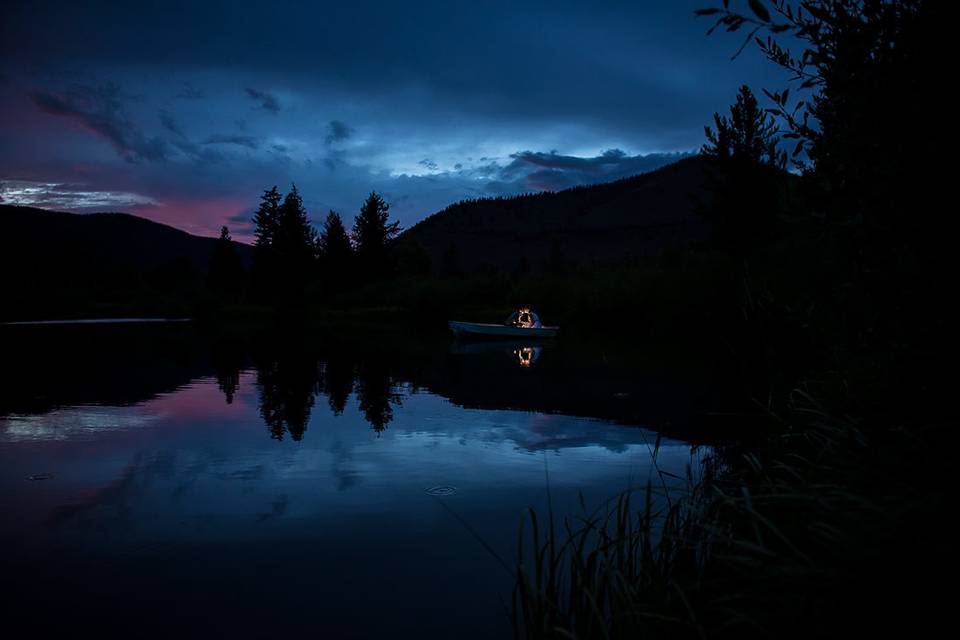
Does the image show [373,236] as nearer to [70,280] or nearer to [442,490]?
[70,280]

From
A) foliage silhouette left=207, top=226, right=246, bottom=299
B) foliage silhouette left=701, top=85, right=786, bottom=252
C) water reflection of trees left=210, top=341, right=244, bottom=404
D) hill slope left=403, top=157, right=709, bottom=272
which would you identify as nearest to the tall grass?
water reflection of trees left=210, top=341, right=244, bottom=404

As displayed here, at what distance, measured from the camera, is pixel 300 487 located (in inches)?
297

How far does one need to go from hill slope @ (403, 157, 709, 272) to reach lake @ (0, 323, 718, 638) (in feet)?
352

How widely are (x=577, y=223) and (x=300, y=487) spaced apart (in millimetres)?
147342

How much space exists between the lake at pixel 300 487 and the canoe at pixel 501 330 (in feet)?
51.0

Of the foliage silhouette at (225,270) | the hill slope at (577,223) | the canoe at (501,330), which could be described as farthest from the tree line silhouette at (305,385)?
the hill slope at (577,223)

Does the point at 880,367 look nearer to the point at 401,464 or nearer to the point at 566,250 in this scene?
the point at 401,464

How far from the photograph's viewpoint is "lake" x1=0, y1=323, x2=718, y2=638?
4738 millimetres

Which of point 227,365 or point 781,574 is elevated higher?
point 781,574

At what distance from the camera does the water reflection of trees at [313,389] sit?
11.7 m

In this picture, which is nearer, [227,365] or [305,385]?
[305,385]

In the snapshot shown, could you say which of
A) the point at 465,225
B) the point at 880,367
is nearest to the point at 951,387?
the point at 880,367

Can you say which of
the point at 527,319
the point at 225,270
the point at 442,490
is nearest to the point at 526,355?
the point at 527,319

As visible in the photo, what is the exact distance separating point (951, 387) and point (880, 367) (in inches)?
19.4
